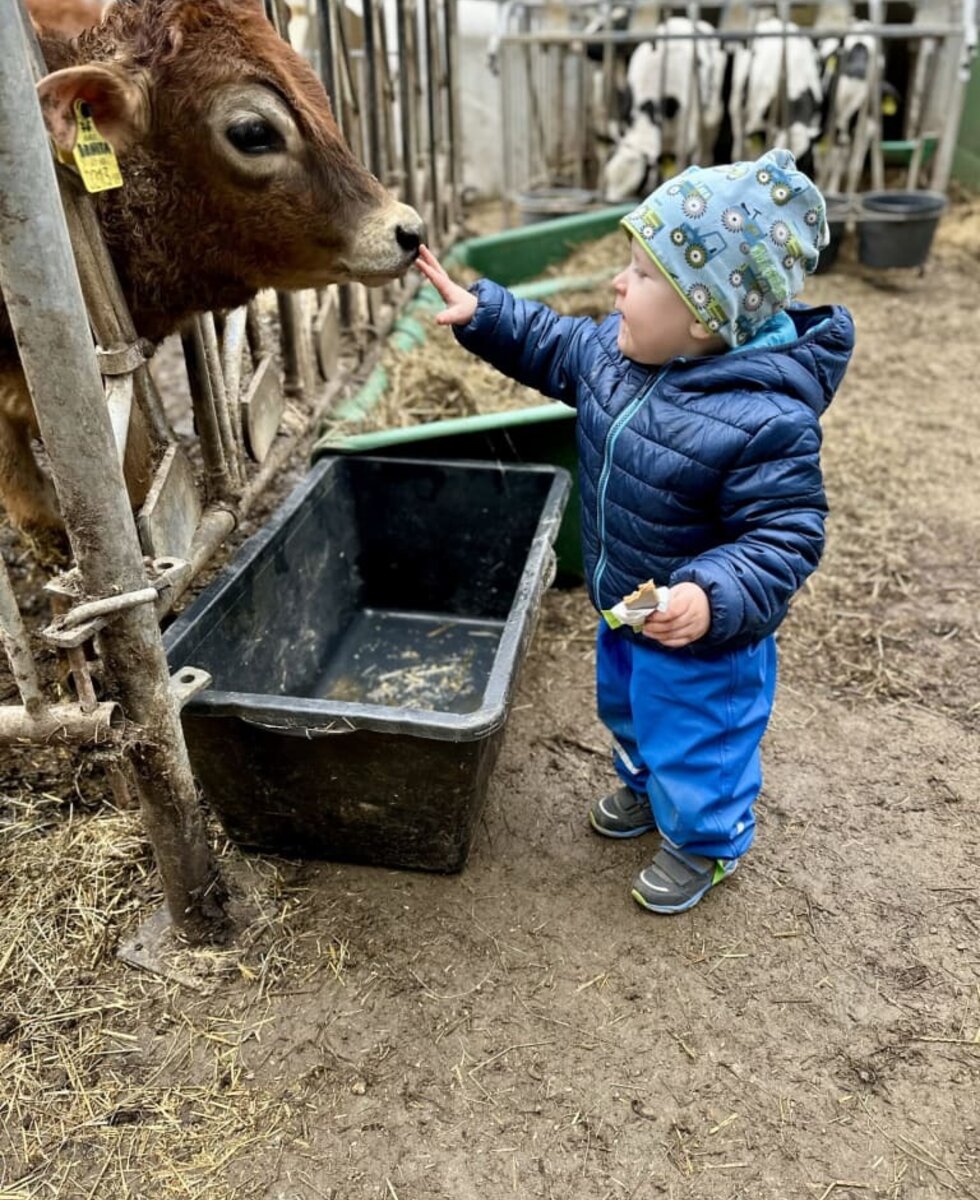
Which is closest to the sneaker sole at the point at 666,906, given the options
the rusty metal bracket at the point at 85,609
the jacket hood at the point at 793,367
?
the jacket hood at the point at 793,367

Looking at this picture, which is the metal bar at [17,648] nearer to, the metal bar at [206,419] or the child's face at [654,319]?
the metal bar at [206,419]

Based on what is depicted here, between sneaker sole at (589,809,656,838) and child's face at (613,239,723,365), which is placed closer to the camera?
child's face at (613,239,723,365)

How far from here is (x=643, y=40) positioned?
21.5 feet

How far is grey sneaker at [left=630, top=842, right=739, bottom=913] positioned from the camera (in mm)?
2232

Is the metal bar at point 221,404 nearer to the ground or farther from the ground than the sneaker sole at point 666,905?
farther from the ground

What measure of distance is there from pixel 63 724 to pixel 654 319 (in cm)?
127

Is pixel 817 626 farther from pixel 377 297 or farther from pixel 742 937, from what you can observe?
pixel 377 297

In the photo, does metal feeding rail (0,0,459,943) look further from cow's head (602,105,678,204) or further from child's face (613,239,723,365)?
cow's head (602,105,678,204)

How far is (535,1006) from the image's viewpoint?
6.70 ft

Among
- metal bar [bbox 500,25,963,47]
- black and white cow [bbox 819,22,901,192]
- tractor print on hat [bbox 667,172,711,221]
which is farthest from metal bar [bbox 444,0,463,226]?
tractor print on hat [bbox 667,172,711,221]

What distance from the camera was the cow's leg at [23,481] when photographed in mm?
2686

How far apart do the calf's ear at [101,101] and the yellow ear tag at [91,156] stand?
0.01m

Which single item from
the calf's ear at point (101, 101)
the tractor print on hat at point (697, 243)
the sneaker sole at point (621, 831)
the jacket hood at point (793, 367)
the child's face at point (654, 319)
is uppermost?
the calf's ear at point (101, 101)

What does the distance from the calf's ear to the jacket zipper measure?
1055mm
